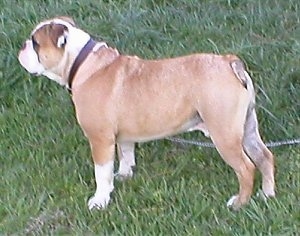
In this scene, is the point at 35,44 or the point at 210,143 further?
the point at 210,143

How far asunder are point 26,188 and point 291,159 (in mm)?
1629

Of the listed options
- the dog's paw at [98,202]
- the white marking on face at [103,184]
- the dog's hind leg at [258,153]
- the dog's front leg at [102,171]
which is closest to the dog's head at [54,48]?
the dog's front leg at [102,171]

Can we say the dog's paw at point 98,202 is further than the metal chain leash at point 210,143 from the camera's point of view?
No

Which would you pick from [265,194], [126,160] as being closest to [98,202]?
[126,160]

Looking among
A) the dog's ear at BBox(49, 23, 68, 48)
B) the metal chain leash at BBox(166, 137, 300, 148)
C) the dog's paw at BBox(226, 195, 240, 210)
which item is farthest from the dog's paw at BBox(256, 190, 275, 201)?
the dog's ear at BBox(49, 23, 68, 48)

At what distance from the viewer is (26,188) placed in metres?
5.14

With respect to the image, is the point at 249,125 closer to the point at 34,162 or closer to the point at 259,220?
the point at 259,220

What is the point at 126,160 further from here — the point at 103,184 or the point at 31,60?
the point at 31,60

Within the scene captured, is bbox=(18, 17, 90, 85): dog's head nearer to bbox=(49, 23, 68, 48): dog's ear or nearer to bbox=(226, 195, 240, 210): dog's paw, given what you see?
bbox=(49, 23, 68, 48): dog's ear

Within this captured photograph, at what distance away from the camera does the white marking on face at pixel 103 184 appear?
192 inches

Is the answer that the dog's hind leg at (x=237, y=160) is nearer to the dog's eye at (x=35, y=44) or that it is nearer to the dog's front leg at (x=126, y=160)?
the dog's front leg at (x=126, y=160)

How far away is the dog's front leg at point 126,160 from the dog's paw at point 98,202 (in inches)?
13.8

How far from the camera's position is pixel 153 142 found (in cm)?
563

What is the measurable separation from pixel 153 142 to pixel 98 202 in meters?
0.88
